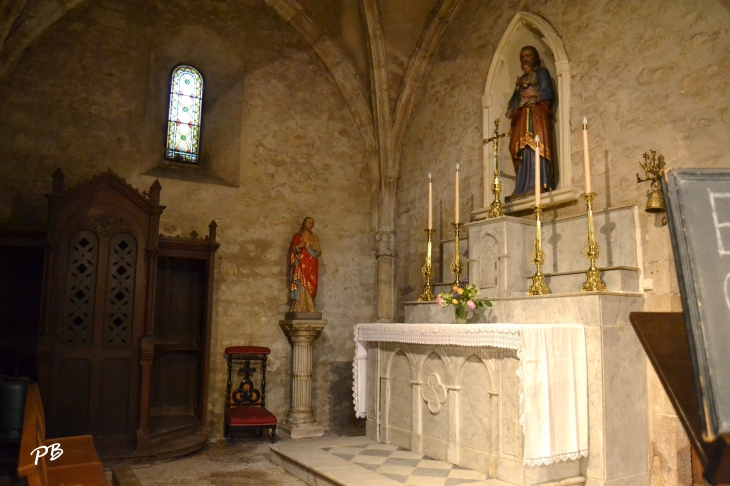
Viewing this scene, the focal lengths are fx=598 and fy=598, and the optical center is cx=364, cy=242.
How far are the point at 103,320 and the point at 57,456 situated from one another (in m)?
3.21

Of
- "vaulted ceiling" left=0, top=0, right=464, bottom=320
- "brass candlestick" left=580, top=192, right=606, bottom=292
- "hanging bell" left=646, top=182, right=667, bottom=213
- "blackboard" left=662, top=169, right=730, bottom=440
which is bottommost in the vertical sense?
"blackboard" left=662, top=169, right=730, bottom=440

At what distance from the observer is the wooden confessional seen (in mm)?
6270

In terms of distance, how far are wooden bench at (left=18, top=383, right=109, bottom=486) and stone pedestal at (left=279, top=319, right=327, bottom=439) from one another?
4425 millimetres

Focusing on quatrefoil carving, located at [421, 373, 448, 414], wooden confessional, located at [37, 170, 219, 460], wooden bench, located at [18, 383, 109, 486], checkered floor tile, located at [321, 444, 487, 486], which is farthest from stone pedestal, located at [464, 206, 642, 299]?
wooden bench, located at [18, 383, 109, 486]

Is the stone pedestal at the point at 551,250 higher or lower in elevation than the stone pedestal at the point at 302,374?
higher

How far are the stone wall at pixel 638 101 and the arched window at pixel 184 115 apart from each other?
157 inches

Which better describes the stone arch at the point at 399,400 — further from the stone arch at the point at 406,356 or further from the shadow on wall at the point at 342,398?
the shadow on wall at the point at 342,398

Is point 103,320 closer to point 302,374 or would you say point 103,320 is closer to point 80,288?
point 80,288

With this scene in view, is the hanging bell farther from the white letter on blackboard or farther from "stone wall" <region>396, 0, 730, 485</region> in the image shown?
the white letter on blackboard

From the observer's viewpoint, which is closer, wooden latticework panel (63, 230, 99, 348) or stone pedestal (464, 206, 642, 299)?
stone pedestal (464, 206, 642, 299)

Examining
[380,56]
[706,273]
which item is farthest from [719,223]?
[380,56]

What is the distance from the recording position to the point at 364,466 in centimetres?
536

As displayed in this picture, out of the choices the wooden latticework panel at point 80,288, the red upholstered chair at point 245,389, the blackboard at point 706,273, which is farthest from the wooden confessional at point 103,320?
the blackboard at point 706,273

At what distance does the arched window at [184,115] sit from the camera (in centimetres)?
909
